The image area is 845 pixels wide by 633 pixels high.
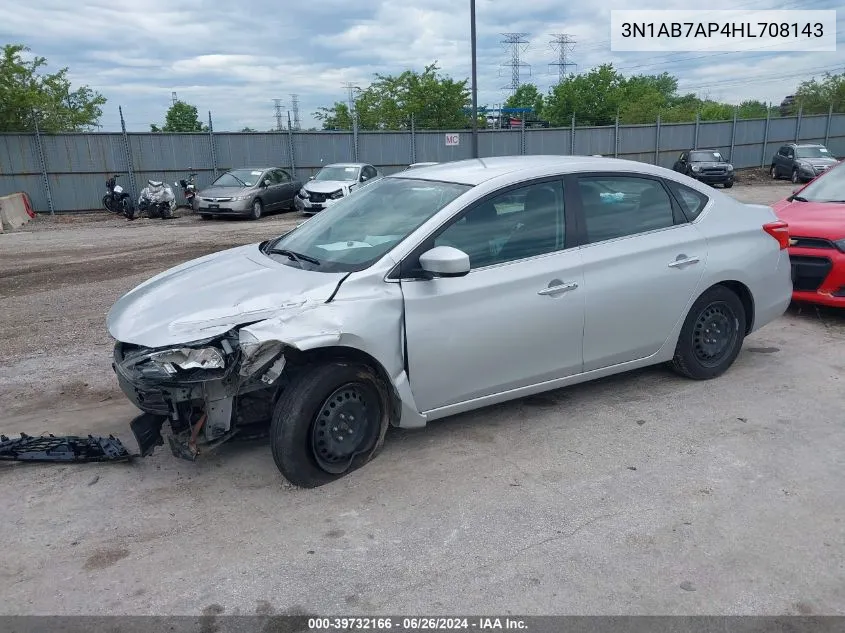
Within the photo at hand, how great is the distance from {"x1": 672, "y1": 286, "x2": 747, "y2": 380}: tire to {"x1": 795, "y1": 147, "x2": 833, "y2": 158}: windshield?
2670cm

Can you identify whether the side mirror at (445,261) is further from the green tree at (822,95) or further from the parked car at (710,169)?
the green tree at (822,95)

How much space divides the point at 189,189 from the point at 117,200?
2133 mm

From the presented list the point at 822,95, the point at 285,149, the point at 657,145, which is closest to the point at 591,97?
the point at 822,95

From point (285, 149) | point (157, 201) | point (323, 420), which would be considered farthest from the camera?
point (285, 149)

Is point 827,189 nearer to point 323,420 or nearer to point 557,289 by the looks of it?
point 557,289

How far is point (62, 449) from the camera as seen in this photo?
161 inches

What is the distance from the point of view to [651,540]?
3.22m

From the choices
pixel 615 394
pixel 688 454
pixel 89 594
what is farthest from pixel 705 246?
pixel 89 594

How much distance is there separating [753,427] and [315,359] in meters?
2.89

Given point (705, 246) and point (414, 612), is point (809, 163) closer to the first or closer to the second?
point (705, 246)

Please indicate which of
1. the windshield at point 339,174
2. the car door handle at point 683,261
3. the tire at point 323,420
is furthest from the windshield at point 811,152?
the tire at point 323,420

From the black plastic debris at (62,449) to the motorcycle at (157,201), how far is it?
1677 cm

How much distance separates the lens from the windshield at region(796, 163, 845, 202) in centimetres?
736

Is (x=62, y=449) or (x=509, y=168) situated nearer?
(x=62, y=449)
